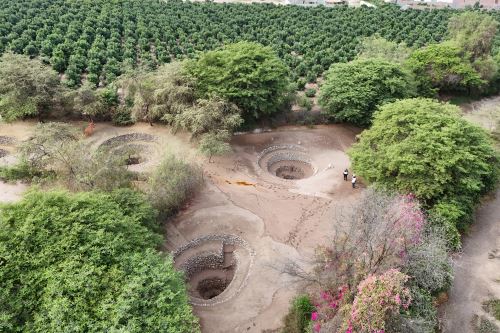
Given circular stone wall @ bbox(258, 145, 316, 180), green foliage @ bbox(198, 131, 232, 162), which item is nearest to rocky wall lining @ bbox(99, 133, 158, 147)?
green foliage @ bbox(198, 131, 232, 162)

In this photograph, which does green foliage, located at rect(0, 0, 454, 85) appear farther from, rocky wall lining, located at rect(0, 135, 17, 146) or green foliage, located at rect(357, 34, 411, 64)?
rocky wall lining, located at rect(0, 135, 17, 146)

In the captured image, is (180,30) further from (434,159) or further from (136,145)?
(434,159)

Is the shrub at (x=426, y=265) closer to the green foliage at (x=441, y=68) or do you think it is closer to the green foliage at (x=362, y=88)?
the green foliage at (x=362, y=88)

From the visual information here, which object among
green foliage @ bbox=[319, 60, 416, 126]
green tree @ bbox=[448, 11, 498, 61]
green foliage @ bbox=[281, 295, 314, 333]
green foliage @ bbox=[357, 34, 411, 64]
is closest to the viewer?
green foliage @ bbox=[281, 295, 314, 333]

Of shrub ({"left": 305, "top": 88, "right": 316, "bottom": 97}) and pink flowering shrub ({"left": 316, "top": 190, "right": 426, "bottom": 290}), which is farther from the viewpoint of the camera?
shrub ({"left": 305, "top": 88, "right": 316, "bottom": 97})

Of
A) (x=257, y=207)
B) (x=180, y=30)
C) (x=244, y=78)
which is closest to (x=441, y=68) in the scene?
(x=244, y=78)

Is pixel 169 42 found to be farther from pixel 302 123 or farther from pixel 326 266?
pixel 326 266

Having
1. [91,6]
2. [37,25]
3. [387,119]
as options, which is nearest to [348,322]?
[387,119]
